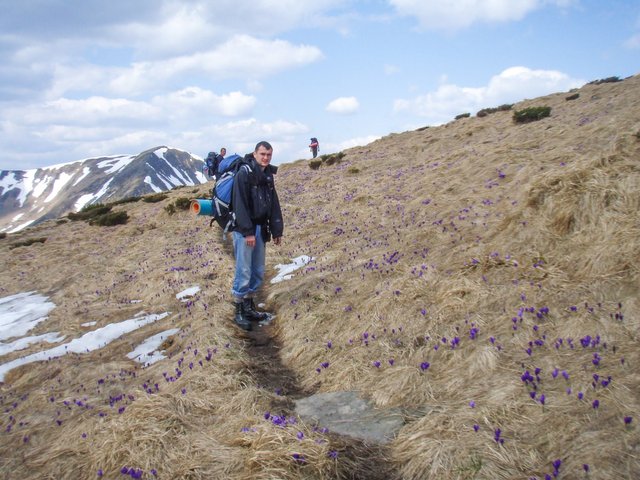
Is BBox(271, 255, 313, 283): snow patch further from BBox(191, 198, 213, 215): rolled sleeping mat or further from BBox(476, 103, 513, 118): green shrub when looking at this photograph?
BBox(476, 103, 513, 118): green shrub

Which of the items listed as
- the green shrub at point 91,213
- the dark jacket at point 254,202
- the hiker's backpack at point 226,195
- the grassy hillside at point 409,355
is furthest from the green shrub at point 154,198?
the dark jacket at point 254,202

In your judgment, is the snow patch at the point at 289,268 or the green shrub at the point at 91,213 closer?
the snow patch at the point at 289,268

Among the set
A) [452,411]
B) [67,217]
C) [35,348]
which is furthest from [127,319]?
[67,217]

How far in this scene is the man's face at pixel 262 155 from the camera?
25.9 feet

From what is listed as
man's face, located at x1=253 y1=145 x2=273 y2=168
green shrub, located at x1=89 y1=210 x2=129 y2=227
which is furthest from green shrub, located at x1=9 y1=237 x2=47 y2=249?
man's face, located at x1=253 y1=145 x2=273 y2=168

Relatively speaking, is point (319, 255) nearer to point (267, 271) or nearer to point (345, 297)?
point (267, 271)

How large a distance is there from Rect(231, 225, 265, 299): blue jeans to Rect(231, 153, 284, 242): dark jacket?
21 cm

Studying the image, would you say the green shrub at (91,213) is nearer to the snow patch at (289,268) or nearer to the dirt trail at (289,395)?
the snow patch at (289,268)

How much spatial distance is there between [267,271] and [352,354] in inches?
249

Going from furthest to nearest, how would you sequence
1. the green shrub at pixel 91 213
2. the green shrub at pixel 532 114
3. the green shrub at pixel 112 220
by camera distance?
the green shrub at pixel 91 213 → the green shrub at pixel 112 220 → the green shrub at pixel 532 114

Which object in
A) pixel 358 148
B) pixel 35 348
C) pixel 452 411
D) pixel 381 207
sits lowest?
pixel 35 348

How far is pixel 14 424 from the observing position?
5832 mm

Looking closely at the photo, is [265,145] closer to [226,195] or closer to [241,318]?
[226,195]

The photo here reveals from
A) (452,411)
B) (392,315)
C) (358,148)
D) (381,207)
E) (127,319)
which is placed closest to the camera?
(452,411)
